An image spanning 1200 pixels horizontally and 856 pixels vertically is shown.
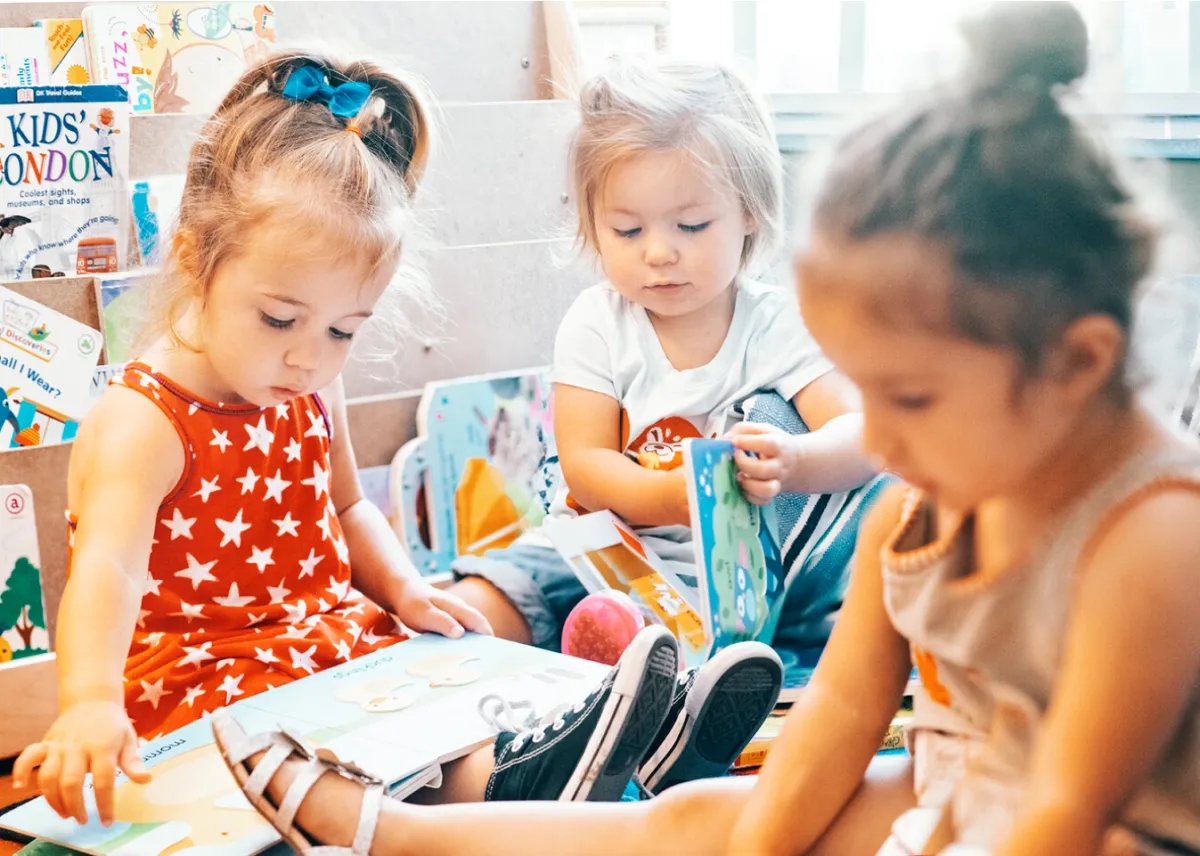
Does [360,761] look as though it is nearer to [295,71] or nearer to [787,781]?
[787,781]

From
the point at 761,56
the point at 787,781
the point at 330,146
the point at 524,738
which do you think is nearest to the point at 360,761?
the point at 524,738

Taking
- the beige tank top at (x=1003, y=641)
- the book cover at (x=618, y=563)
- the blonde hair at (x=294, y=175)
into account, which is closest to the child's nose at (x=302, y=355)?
the blonde hair at (x=294, y=175)

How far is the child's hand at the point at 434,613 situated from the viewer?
3.81ft

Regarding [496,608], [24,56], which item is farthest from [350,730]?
[24,56]

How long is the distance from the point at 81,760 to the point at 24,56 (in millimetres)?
823

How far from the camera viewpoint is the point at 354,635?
1.14 m

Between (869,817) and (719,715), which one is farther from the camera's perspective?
(719,715)

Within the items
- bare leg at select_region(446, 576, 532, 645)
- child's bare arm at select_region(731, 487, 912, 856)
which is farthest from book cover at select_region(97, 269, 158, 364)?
child's bare arm at select_region(731, 487, 912, 856)

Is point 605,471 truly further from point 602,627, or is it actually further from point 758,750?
point 758,750

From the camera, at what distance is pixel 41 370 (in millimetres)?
1258

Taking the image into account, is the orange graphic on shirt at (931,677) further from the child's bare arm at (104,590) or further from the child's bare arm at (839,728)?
the child's bare arm at (104,590)

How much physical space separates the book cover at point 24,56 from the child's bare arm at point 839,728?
106 centimetres

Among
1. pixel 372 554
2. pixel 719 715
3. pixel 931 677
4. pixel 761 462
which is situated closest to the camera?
pixel 931 677

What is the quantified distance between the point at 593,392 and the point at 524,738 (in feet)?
1.55
